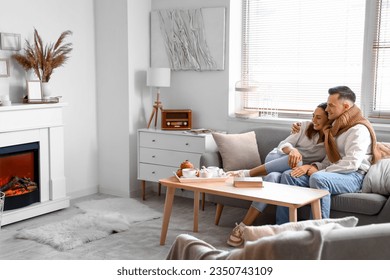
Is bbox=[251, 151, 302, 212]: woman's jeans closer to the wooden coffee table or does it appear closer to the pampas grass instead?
the wooden coffee table

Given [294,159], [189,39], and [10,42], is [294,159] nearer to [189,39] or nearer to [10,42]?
[189,39]

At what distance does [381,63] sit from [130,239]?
99.8 inches

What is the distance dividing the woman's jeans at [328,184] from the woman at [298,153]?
17cm

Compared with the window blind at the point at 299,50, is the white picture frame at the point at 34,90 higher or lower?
lower

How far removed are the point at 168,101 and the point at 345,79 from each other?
1836mm

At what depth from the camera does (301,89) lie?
4898 mm

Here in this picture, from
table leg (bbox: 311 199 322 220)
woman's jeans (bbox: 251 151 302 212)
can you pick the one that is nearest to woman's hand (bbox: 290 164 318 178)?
woman's jeans (bbox: 251 151 302 212)

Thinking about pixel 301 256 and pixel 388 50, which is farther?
pixel 388 50

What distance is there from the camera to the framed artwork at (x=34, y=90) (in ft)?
15.0

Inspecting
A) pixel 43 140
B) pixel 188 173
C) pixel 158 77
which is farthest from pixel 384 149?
pixel 43 140

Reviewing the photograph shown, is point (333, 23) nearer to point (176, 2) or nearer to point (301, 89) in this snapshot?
point (301, 89)

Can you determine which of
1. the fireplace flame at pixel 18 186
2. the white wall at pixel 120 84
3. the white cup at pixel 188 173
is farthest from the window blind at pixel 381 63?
the fireplace flame at pixel 18 186

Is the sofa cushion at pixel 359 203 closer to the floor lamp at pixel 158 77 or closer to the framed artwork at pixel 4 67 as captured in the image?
the floor lamp at pixel 158 77
